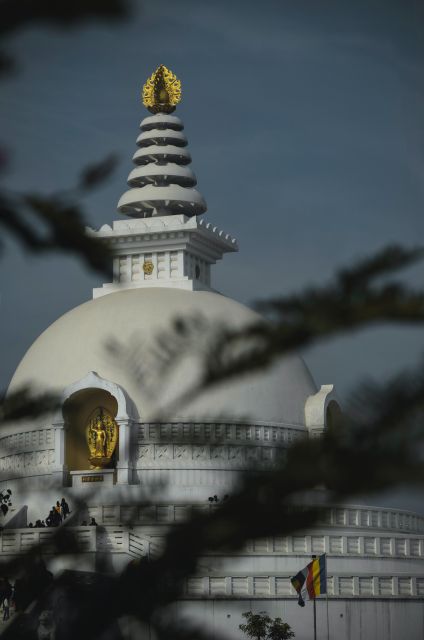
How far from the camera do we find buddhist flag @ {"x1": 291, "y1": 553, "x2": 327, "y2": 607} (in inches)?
1373

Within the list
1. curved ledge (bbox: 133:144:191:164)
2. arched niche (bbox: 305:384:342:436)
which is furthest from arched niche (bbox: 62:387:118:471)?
curved ledge (bbox: 133:144:191:164)

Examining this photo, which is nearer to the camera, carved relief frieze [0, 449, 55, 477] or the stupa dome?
carved relief frieze [0, 449, 55, 477]

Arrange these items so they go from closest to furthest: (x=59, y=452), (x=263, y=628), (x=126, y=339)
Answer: (x=263, y=628) < (x=59, y=452) < (x=126, y=339)

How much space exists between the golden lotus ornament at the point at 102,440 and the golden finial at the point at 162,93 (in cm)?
1497

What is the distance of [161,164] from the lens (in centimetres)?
5356

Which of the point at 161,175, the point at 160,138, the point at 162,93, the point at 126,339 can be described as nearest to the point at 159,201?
the point at 161,175

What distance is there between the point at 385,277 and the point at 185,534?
0.86m

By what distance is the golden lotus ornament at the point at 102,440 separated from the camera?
Answer: 4534cm

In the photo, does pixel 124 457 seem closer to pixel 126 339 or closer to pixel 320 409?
pixel 126 339

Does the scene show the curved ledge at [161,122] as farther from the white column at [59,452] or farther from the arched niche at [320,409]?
the white column at [59,452]

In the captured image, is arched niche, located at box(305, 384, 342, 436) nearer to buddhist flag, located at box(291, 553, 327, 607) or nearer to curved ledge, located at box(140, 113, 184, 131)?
buddhist flag, located at box(291, 553, 327, 607)

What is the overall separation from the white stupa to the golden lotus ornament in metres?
0.05

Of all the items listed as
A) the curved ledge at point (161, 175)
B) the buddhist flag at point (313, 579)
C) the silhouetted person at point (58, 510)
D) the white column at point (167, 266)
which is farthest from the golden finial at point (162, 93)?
the buddhist flag at point (313, 579)

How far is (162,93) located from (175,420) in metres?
21.6
